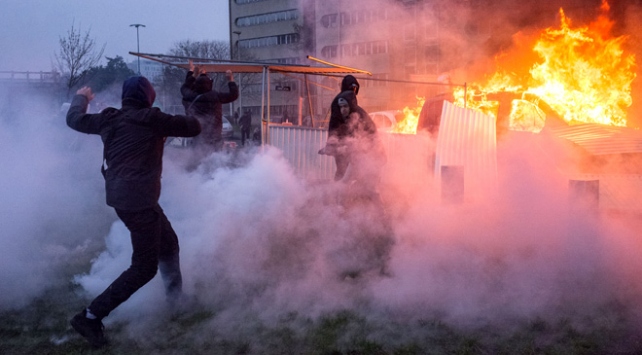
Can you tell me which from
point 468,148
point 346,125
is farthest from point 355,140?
point 468,148

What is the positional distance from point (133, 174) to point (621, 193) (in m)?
4.16

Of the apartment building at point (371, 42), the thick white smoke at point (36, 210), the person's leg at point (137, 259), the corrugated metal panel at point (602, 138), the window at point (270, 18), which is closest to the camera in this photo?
the person's leg at point (137, 259)

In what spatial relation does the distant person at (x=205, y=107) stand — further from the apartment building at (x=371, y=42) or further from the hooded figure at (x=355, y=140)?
the apartment building at (x=371, y=42)

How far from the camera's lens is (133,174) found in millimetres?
3332

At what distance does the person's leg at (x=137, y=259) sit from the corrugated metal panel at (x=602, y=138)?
4181 mm

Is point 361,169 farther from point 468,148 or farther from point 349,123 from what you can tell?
point 468,148

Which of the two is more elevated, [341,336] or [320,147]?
[320,147]

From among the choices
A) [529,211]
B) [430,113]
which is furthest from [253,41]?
[529,211]

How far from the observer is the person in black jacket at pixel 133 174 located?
10.9ft

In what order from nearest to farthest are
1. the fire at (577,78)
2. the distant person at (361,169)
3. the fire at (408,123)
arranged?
1. the distant person at (361,169)
2. the fire at (577,78)
3. the fire at (408,123)

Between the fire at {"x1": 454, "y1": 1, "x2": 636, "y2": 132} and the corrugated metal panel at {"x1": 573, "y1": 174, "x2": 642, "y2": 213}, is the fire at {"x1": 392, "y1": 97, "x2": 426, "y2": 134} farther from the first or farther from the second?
the corrugated metal panel at {"x1": 573, "y1": 174, "x2": 642, "y2": 213}

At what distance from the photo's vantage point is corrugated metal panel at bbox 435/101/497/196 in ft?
19.2

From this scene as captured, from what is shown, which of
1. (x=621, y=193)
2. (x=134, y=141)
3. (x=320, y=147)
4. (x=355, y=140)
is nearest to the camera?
(x=134, y=141)

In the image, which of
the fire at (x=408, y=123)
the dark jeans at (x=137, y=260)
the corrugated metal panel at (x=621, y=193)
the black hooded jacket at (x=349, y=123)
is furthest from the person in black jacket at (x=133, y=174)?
the fire at (x=408, y=123)
